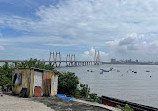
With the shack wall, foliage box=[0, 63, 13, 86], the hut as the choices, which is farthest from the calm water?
the shack wall

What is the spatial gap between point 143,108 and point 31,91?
8.54 meters

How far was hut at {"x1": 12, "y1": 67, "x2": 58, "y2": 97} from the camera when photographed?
49.3 feet

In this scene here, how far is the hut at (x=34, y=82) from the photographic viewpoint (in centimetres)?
1502

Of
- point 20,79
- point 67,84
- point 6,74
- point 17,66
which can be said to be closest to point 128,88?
point 67,84

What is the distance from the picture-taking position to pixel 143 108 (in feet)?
47.6

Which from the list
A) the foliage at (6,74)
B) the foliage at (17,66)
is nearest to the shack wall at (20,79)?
the foliage at (17,66)

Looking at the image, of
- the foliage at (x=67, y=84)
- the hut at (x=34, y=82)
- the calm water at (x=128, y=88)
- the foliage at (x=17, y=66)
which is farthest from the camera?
the calm water at (x=128, y=88)

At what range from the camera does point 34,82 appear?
1516cm

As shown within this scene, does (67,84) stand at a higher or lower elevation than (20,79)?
lower

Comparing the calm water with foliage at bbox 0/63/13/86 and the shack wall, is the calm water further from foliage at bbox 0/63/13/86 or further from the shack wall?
the shack wall

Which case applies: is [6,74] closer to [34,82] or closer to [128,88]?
[34,82]

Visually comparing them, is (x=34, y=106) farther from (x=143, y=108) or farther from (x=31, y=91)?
(x=143, y=108)

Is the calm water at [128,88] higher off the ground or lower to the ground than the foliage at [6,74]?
lower

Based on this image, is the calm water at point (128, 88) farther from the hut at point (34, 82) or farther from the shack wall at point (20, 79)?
the shack wall at point (20, 79)
